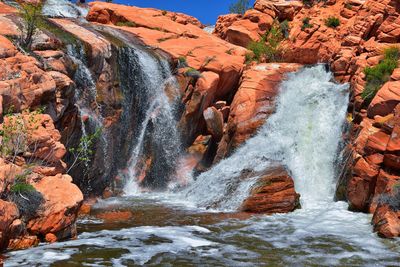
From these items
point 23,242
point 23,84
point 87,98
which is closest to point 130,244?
point 23,242

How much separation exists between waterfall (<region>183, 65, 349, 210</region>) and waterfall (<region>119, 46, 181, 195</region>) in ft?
7.98

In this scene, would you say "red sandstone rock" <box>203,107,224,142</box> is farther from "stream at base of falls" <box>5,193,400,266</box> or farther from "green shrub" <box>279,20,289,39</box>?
"green shrub" <box>279,20,289,39</box>

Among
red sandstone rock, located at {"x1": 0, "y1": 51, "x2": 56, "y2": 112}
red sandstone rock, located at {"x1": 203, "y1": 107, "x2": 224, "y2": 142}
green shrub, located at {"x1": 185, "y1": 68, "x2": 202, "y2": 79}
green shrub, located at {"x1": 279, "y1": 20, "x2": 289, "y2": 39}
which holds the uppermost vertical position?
green shrub, located at {"x1": 279, "y1": 20, "x2": 289, "y2": 39}

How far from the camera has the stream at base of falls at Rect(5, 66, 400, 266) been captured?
962 cm

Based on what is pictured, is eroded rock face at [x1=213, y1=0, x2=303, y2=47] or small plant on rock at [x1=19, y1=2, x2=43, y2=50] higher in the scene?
eroded rock face at [x1=213, y1=0, x2=303, y2=47]

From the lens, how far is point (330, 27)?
1227 inches

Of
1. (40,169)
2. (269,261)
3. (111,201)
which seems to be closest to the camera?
(269,261)

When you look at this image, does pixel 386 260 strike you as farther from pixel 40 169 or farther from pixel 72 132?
pixel 72 132

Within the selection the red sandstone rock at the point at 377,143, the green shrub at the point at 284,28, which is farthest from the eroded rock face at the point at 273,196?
the green shrub at the point at 284,28

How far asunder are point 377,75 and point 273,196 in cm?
928

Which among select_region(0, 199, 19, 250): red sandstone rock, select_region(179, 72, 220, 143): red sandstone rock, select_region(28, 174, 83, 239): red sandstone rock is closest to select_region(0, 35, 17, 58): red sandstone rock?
select_region(28, 174, 83, 239): red sandstone rock

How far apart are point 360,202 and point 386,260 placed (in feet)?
20.0

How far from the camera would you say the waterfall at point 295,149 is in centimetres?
1766

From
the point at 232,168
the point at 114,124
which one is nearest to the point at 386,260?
the point at 232,168
